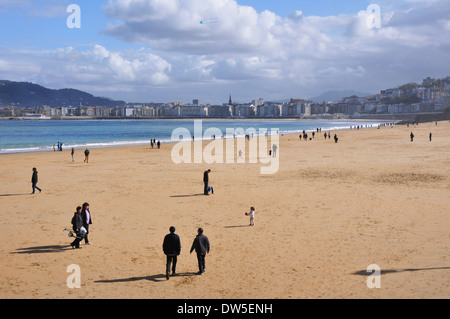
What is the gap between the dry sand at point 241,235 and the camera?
310 inches

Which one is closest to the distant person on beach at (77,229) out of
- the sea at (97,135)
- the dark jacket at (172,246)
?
the dark jacket at (172,246)

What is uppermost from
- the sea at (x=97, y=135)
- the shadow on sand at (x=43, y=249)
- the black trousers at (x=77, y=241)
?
the sea at (x=97, y=135)

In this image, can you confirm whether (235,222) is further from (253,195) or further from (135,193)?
(135,193)

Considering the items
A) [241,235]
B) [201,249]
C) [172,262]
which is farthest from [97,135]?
[201,249]

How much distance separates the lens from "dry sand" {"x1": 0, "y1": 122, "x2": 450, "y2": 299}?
7867 millimetres

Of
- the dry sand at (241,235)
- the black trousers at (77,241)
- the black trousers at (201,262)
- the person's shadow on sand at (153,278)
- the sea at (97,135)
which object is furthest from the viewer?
the sea at (97,135)

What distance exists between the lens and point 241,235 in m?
11.4

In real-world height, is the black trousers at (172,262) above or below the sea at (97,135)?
below

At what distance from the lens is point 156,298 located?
24.3 ft

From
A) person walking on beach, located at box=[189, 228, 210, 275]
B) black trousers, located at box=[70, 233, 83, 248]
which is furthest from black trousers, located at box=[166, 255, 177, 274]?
black trousers, located at box=[70, 233, 83, 248]

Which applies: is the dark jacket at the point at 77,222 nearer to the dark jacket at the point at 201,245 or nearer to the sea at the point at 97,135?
the dark jacket at the point at 201,245

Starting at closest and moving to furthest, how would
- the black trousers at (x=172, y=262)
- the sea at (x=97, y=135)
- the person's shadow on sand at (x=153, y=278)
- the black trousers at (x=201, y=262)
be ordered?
the person's shadow on sand at (x=153, y=278) → the black trousers at (x=172, y=262) → the black trousers at (x=201, y=262) → the sea at (x=97, y=135)

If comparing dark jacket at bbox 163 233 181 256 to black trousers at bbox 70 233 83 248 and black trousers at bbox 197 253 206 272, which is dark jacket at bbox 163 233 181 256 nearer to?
black trousers at bbox 197 253 206 272

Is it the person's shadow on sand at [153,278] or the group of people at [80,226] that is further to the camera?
the group of people at [80,226]
